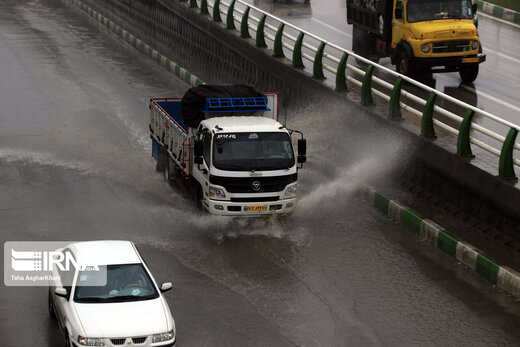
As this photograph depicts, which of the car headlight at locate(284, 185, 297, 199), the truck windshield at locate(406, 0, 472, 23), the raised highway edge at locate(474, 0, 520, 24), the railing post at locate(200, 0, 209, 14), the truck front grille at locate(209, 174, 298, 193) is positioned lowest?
the raised highway edge at locate(474, 0, 520, 24)

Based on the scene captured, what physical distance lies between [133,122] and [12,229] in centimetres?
980

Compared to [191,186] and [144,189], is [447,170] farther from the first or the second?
[144,189]

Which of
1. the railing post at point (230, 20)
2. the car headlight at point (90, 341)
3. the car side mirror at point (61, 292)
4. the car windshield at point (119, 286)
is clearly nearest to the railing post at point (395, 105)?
the car windshield at point (119, 286)

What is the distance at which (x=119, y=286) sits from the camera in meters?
12.9

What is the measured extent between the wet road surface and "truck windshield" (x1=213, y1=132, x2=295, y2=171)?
1333 mm

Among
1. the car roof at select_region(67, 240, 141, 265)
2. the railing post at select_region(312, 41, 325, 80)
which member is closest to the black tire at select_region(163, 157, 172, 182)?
the railing post at select_region(312, 41, 325, 80)

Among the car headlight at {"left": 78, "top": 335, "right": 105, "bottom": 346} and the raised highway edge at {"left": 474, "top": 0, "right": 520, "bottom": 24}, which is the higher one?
the car headlight at {"left": 78, "top": 335, "right": 105, "bottom": 346}

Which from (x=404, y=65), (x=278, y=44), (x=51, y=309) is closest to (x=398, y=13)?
(x=404, y=65)

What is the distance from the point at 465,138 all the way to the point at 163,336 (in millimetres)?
8491

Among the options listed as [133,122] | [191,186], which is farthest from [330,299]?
[133,122]

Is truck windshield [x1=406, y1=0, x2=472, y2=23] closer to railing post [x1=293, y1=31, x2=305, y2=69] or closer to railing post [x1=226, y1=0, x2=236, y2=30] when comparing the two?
railing post [x1=293, y1=31, x2=305, y2=69]

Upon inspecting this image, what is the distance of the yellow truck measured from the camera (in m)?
24.7

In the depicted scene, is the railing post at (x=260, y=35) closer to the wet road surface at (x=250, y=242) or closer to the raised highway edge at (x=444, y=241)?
the wet road surface at (x=250, y=242)

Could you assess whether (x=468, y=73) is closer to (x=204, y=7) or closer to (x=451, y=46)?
(x=451, y=46)
